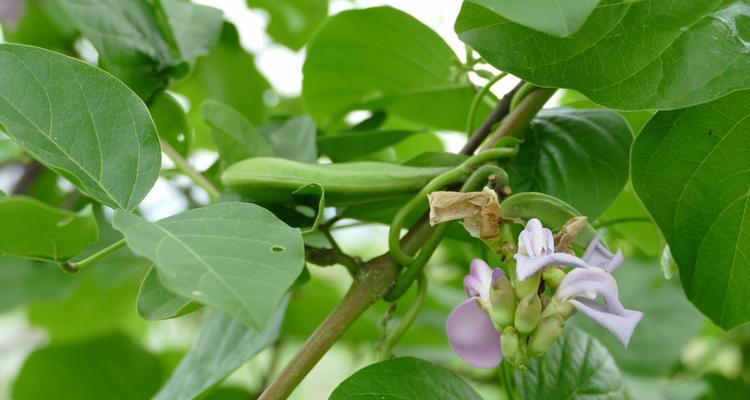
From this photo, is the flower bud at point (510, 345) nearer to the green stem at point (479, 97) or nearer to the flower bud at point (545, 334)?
the flower bud at point (545, 334)

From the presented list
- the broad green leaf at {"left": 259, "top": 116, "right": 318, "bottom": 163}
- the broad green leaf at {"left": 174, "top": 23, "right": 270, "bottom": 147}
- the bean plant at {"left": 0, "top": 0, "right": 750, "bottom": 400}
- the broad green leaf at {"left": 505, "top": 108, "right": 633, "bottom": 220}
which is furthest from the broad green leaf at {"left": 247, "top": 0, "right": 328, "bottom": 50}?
the broad green leaf at {"left": 505, "top": 108, "right": 633, "bottom": 220}

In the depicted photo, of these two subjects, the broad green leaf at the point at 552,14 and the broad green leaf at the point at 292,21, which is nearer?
the broad green leaf at the point at 552,14

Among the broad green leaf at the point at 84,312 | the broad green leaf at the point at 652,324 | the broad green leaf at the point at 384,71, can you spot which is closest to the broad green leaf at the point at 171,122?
the broad green leaf at the point at 384,71

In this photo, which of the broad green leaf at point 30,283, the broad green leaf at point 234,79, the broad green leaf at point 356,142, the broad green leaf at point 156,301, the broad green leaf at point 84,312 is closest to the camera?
the broad green leaf at point 156,301

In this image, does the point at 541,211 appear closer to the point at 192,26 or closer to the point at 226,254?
the point at 226,254

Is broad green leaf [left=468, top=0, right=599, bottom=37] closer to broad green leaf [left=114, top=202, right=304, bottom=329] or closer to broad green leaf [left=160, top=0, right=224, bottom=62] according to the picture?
broad green leaf [left=114, top=202, right=304, bottom=329]
